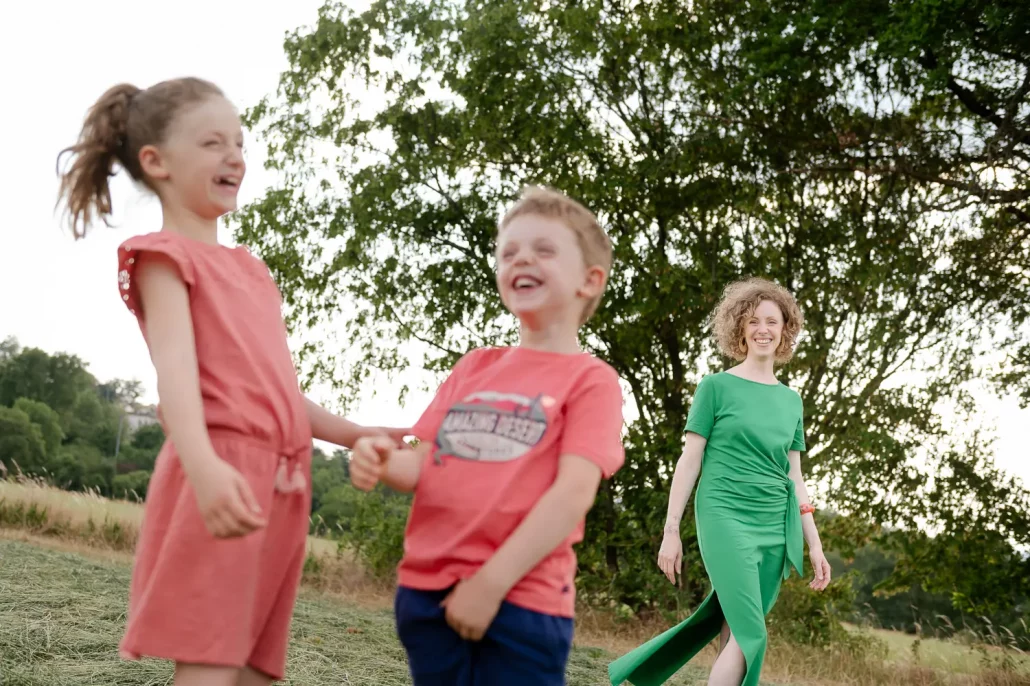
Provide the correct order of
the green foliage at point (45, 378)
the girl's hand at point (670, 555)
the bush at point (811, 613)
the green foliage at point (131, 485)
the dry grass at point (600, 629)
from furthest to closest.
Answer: the green foliage at point (45, 378) < the green foliage at point (131, 485) < the bush at point (811, 613) < the dry grass at point (600, 629) < the girl's hand at point (670, 555)

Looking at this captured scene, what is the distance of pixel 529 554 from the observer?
70.4 inches

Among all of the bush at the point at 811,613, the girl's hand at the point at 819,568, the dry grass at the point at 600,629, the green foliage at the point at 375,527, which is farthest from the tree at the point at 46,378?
the girl's hand at the point at 819,568

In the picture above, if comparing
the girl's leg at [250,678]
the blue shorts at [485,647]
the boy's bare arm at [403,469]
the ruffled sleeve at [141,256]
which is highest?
the ruffled sleeve at [141,256]

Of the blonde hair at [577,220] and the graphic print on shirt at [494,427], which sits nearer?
the graphic print on shirt at [494,427]

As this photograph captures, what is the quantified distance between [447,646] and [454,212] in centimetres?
996

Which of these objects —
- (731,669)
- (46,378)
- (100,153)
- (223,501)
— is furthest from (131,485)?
(46,378)

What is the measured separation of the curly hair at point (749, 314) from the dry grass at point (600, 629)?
234 centimetres

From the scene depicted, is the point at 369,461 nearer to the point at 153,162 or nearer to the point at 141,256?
the point at 141,256

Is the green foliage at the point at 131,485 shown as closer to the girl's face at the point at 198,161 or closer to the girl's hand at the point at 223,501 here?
the girl's face at the point at 198,161

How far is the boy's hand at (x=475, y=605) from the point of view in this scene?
1.78 m

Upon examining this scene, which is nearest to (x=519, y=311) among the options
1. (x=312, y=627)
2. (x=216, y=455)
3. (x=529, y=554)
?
(x=529, y=554)

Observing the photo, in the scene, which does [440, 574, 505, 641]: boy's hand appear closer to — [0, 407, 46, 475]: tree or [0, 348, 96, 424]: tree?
[0, 407, 46, 475]: tree

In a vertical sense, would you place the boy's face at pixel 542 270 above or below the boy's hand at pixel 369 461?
above

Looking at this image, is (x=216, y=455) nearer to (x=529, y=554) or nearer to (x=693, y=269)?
(x=529, y=554)
